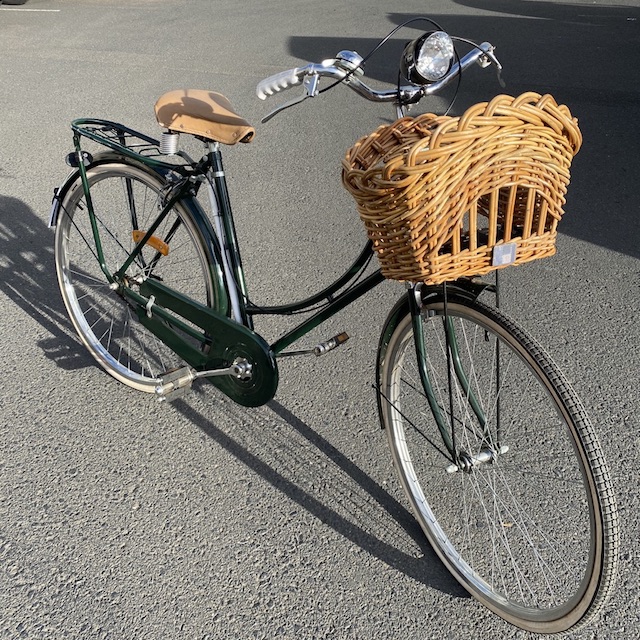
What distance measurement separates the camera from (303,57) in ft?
27.7

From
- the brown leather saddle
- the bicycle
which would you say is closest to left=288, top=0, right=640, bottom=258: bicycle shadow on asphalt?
the bicycle

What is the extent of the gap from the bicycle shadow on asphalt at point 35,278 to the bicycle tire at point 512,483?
5.69ft

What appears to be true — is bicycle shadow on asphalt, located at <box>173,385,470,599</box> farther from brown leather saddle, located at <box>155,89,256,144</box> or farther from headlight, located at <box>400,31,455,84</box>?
headlight, located at <box>400,31,455,84</box>

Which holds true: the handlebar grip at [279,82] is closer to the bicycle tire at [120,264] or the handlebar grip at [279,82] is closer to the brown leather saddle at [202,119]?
the brown leather saddle at [202,119]

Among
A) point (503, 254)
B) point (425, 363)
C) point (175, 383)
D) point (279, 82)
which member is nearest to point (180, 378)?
point (175, 383)

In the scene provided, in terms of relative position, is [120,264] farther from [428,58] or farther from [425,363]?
[428,58]

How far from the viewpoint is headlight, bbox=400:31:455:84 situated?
1.63 meters

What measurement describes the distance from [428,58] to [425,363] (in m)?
0.84

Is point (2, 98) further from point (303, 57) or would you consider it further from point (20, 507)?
point (20, 507)

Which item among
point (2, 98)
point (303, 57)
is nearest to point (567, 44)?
point (303, 57)

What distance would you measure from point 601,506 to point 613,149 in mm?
4375

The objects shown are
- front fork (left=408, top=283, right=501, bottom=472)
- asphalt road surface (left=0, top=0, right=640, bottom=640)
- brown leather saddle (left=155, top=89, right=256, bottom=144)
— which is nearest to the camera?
front fork (left=408, top=283, right=501, bottom=472)

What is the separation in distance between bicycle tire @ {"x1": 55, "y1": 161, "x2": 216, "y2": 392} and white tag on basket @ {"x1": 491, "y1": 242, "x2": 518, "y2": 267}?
4.27 ft

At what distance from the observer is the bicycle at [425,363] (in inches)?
70.6
